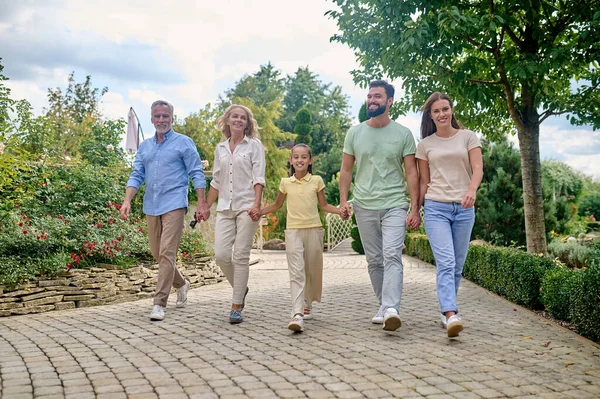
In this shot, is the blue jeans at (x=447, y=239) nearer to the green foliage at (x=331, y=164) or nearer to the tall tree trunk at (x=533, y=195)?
the tall tree trunk at (x=533, y=195)

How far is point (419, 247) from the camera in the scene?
48.2 ft

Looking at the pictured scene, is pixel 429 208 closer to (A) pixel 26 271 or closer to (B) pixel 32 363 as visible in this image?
(B) pixel 32 363

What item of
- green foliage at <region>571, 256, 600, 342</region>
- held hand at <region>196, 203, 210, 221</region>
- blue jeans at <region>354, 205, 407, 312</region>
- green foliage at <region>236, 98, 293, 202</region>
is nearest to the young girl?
blue jeans at <region>354, 205, 407, 312</region>

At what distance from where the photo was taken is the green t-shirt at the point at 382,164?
5.31m

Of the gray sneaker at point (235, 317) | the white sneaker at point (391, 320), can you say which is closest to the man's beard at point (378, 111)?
the white sneaker at point (391, 320)

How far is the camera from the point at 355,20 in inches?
373

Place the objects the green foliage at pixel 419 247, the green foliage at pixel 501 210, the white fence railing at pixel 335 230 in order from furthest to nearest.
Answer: the white fence railing at pixel 335 230 < the green foliage at pixel 419 247 < the green foliage at pixel 501 210

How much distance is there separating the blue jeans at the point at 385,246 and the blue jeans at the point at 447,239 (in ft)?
0.81

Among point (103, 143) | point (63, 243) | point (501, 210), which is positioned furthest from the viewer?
point (103, 143)

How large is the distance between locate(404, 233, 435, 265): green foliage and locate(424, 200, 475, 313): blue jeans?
25.9 feet

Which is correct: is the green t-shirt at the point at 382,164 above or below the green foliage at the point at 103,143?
below

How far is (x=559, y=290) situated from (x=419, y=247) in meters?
8.56

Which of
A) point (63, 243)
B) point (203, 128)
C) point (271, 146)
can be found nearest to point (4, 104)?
point (63, 243)

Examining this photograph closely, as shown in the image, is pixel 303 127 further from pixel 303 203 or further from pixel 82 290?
pixel 303 203
